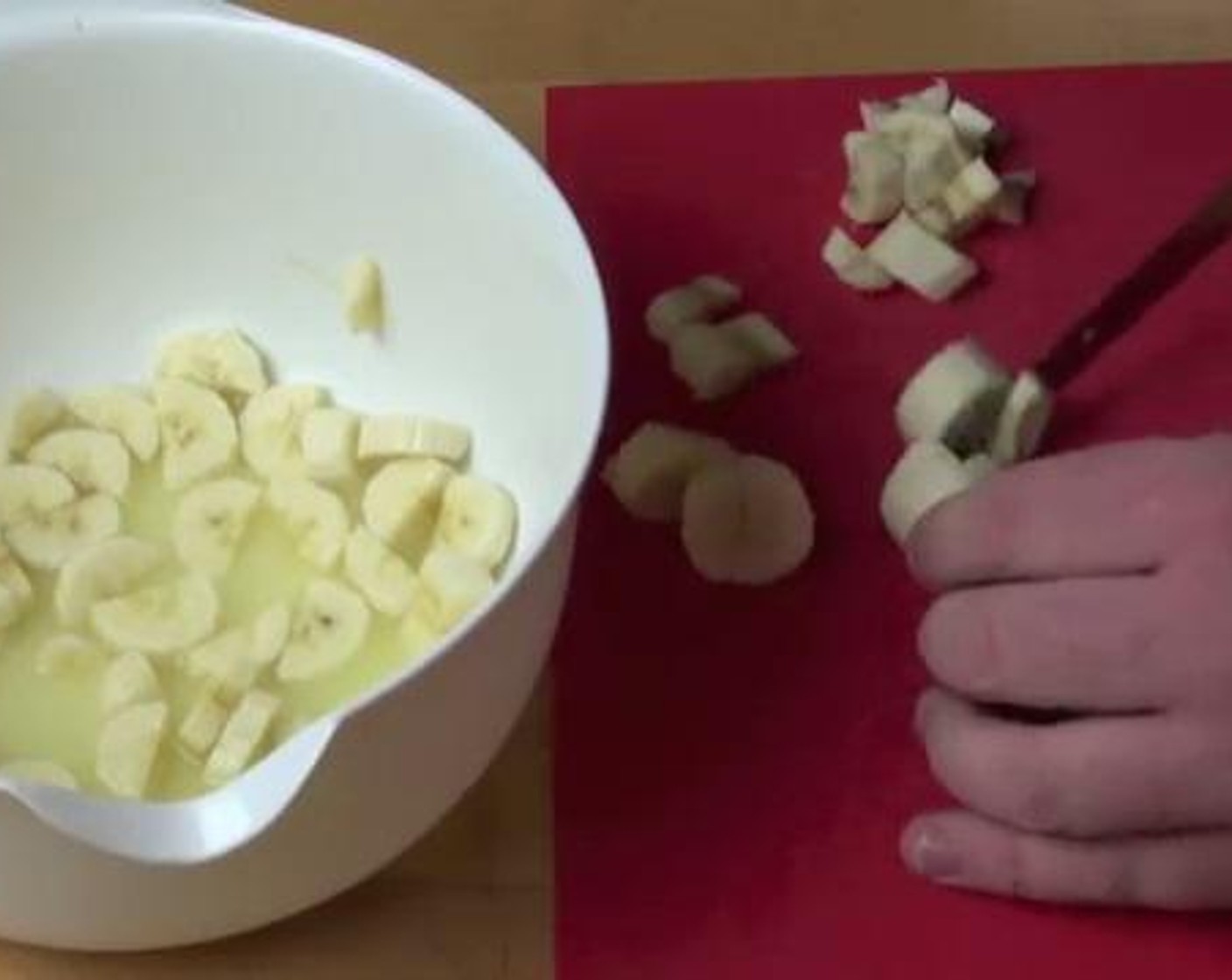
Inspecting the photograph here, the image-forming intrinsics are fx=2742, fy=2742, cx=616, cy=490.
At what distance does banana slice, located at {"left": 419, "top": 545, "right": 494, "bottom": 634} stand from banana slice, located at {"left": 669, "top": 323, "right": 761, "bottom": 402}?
146 mm

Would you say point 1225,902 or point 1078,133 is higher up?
point 1078,133

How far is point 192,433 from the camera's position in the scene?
1.03 m

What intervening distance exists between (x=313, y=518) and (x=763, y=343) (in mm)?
200

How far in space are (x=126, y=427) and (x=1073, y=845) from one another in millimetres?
383

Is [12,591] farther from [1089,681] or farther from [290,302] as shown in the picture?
[1089,681]

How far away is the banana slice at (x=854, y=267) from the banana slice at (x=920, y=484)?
9 cm

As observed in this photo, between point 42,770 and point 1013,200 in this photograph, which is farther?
point 1013,200

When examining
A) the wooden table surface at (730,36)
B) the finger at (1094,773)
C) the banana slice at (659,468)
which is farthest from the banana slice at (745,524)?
the wooden table surface at (730,36)

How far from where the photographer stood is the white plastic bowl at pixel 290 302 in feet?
2.64

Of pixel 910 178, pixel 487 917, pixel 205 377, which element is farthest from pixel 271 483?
pixel 910 178

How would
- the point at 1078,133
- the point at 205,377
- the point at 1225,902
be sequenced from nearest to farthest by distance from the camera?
the point at 1225,902, the point at 205,377, the point at 1078,133

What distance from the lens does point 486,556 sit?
38.4 inches

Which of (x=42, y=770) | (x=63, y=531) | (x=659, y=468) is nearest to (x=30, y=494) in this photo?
(x=63, y=531)

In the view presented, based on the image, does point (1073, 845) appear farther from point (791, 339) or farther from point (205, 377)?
point (205, 377)
